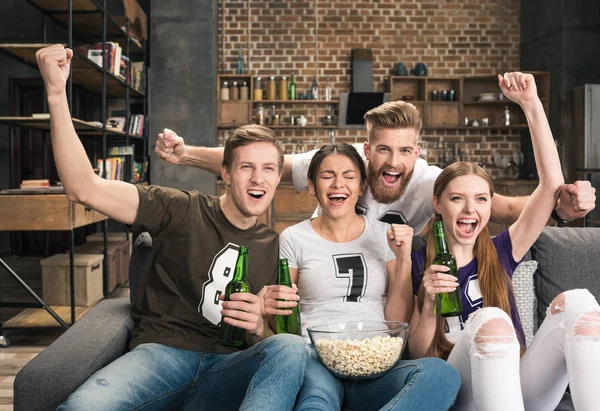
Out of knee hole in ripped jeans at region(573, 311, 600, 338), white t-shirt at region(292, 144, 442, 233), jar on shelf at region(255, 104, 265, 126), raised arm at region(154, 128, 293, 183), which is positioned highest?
jar on shelf at region(255, 104, 265, 126)

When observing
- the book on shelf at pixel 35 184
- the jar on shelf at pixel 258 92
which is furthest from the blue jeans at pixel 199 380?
the jar on shelf at pixel 258 92

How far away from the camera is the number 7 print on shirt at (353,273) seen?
80.0 inches

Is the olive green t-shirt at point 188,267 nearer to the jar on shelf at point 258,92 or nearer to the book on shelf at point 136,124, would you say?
the book on shelf at point 136,124

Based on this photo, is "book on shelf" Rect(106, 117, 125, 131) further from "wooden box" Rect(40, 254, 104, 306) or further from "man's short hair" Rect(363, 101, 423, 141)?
"man's short hair" Rect(363, 101, 423, 141)

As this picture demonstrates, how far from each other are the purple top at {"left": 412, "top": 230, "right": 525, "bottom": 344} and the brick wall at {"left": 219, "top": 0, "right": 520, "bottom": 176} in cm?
580

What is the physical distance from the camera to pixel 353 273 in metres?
2.04

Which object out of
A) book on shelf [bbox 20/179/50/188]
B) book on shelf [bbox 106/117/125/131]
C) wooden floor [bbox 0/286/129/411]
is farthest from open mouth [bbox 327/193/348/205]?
book on shelf [bbox 106/117/125/131]

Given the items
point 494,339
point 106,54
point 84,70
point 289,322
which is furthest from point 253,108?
point 494,339

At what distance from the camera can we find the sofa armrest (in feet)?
5.21

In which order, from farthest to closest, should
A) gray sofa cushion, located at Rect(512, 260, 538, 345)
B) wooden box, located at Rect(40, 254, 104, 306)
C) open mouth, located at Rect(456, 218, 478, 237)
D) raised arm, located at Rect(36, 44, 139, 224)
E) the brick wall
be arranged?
the brick wall, wooden box, located at Rect(40, 254, 104, 306), gray sofa cushion, located at Rect(512, 260, 538, 345), open mouth, located at Rect(456, 218, 478, 237), raised arm, located at Rect(36, 44, 139, 224)

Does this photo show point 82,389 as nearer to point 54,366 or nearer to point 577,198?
point 54,366

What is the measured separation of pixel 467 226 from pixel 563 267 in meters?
0.51

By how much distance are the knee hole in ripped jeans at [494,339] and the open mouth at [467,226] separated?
353 millimetres

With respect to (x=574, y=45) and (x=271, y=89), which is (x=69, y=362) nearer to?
(x=271, y=89)
